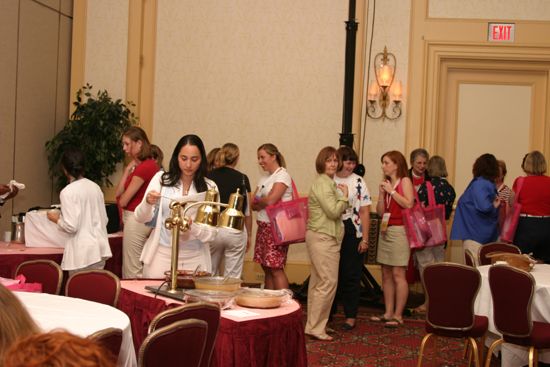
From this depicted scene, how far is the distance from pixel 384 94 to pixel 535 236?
2591mm

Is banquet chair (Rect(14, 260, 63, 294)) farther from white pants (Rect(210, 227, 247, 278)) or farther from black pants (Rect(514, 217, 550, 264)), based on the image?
black pants (Rect(514, 217, 550, 264))

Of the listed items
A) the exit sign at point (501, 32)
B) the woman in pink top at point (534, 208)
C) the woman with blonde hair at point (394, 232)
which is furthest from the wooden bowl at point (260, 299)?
the exit sign at point (501, 32)

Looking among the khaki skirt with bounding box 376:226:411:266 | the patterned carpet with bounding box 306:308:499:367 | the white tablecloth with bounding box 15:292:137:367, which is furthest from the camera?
the khaki skirt with bounding box 376:226:411:266

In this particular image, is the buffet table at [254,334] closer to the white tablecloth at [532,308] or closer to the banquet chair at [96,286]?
the banquet chair at [96,286]

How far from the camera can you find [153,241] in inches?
181

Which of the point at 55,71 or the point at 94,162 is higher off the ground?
the point at 55,71

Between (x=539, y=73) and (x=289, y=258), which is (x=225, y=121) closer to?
(x=289, y=258)

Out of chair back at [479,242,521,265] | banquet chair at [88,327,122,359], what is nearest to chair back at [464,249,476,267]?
chair back at [479,242,521,265]

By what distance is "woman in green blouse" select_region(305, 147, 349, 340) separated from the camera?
247 inches

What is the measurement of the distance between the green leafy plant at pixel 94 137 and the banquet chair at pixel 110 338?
6043mm

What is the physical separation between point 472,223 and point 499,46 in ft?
8.80

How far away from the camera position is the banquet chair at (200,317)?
3195 mm

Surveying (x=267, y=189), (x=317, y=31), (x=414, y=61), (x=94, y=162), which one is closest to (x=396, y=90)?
(x=414, y=61)

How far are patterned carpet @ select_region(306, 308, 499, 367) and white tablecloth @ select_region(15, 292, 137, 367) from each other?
2581 mm
